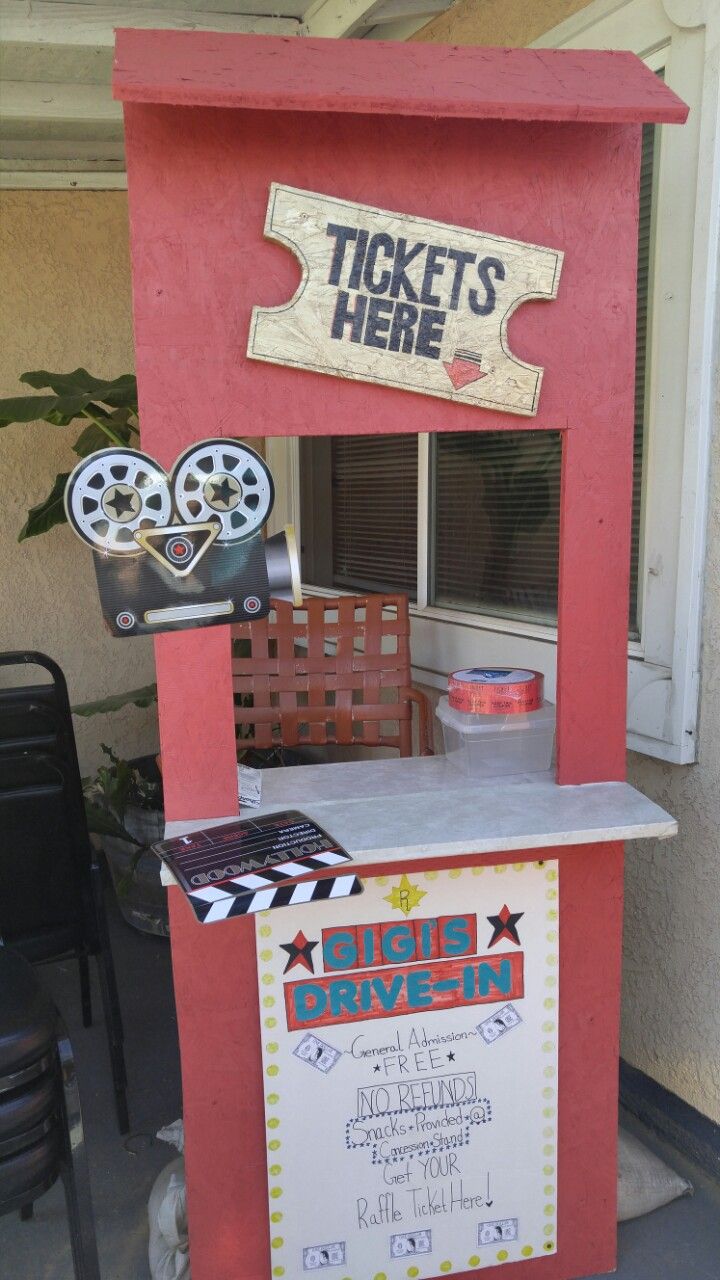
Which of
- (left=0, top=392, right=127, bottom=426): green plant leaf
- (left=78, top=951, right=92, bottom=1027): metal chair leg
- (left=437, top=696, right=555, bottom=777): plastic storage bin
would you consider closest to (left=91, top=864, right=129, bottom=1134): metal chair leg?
(left=78, top=951, right=92, bottom=1027): metal chair leg

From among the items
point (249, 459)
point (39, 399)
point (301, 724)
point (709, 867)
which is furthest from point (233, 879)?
point (39, 399)

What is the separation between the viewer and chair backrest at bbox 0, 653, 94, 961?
2.65m

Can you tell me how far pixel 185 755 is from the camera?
184 cm

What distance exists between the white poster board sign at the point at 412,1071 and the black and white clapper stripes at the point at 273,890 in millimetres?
250

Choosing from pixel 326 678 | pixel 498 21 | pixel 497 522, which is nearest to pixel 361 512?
pixel 497 522

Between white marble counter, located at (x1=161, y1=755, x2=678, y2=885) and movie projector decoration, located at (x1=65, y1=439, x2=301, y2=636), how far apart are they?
434 mm

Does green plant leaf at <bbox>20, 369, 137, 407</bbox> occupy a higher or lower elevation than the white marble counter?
higher

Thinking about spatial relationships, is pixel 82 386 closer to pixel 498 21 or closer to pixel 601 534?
pixel 498 21

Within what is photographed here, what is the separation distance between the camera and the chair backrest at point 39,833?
8.70 feet

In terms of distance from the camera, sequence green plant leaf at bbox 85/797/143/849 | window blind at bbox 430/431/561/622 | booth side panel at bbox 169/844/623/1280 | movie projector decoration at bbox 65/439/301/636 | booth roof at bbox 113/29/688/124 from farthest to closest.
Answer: green plant leaf at bbox 85/797/143/849 < window blind at bbox 430/431/561/622 < booth side panel at bbox 169/844/623/1280 < movie projector decoration at bbox 65/439/301/636 < booth roof at bbox 113/29/688/124

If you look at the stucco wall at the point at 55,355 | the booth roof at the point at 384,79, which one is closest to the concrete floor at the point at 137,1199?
the stucco wall at the point at 55,355

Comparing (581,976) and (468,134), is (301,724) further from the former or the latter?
(468,134)

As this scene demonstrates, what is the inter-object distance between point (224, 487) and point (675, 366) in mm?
1207

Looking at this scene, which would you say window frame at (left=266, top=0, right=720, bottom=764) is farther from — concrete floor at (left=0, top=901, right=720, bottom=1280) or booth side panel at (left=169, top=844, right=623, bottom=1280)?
concrete floor at (left=0, top=901, right=720, bottom=1280)
